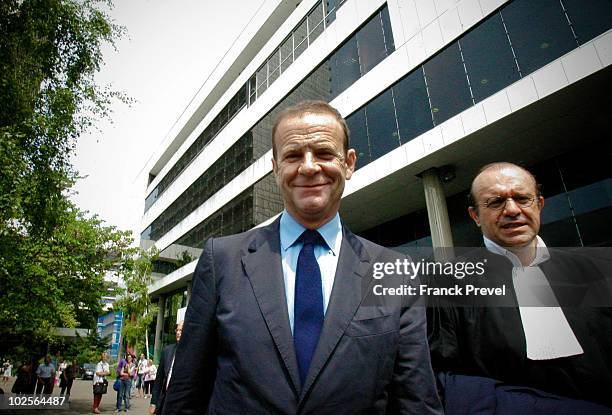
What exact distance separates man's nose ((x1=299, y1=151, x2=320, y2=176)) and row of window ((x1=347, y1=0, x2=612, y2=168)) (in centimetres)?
852

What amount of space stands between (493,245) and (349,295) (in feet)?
3.93

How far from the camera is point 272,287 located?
4.55 ft

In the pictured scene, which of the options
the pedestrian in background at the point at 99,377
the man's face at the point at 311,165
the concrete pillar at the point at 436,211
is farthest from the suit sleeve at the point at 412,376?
the pedestrian in background at the point at 99,377

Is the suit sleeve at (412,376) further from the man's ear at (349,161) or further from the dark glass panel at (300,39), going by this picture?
the dark glass panel at (300,39)

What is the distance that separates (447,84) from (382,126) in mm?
2235

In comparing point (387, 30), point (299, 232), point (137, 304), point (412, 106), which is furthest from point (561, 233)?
point (137, 304)

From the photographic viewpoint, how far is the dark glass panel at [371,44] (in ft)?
37.1

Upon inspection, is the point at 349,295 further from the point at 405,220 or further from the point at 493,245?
the point at 405,220

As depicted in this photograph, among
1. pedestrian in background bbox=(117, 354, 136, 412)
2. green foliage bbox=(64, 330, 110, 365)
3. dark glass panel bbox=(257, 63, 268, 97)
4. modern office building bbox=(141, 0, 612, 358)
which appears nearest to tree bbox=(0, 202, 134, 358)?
pedestrian in background bbox=(117, 354, 136, 412)

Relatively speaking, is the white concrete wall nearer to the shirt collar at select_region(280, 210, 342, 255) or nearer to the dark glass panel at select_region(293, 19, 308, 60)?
the dark glass panel at select_region(293, 19, 308, 60)

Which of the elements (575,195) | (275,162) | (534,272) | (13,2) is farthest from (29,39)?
(575,195)

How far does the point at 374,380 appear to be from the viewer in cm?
125

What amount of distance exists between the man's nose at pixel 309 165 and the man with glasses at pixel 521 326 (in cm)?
106

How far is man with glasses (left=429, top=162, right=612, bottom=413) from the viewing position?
1556 millimetres
